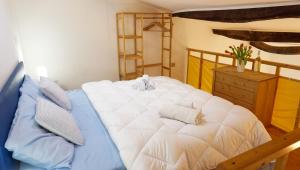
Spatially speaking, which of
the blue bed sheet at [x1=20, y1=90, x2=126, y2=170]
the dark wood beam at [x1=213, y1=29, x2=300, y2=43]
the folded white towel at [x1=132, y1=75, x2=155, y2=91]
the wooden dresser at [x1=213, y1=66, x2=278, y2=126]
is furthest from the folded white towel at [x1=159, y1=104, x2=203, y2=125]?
the dark wood beam at [x1=213, y1=29, x2=300, y2=43]

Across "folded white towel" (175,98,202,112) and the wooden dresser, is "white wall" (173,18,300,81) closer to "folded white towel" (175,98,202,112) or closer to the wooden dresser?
the wooden dresser

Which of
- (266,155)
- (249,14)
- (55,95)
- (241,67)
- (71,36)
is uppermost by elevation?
(249,14)

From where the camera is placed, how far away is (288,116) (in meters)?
3.01

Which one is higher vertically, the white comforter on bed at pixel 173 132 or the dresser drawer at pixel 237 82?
the dresser drawer at pixel 237 82

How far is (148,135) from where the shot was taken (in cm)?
160

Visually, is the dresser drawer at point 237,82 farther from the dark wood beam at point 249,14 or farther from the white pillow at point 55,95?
the white pillow at point 55,95

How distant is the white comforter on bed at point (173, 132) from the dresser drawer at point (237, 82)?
0.79 metres

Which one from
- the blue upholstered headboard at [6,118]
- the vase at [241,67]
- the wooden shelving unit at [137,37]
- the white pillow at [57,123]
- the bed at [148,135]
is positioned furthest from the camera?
the wooden shelving unit at [137,37]

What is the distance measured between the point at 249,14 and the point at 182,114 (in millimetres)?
1684

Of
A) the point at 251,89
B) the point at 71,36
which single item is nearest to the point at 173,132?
the point at 251,89

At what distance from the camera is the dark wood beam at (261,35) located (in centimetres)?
342

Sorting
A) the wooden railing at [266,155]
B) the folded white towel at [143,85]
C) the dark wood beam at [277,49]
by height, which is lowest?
the folded white towel at [143,85]

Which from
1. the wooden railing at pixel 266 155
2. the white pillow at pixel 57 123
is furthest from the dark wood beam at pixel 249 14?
the white pillow at pixel 57 123

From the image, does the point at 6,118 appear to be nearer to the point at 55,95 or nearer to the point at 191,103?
the point at 55,95
